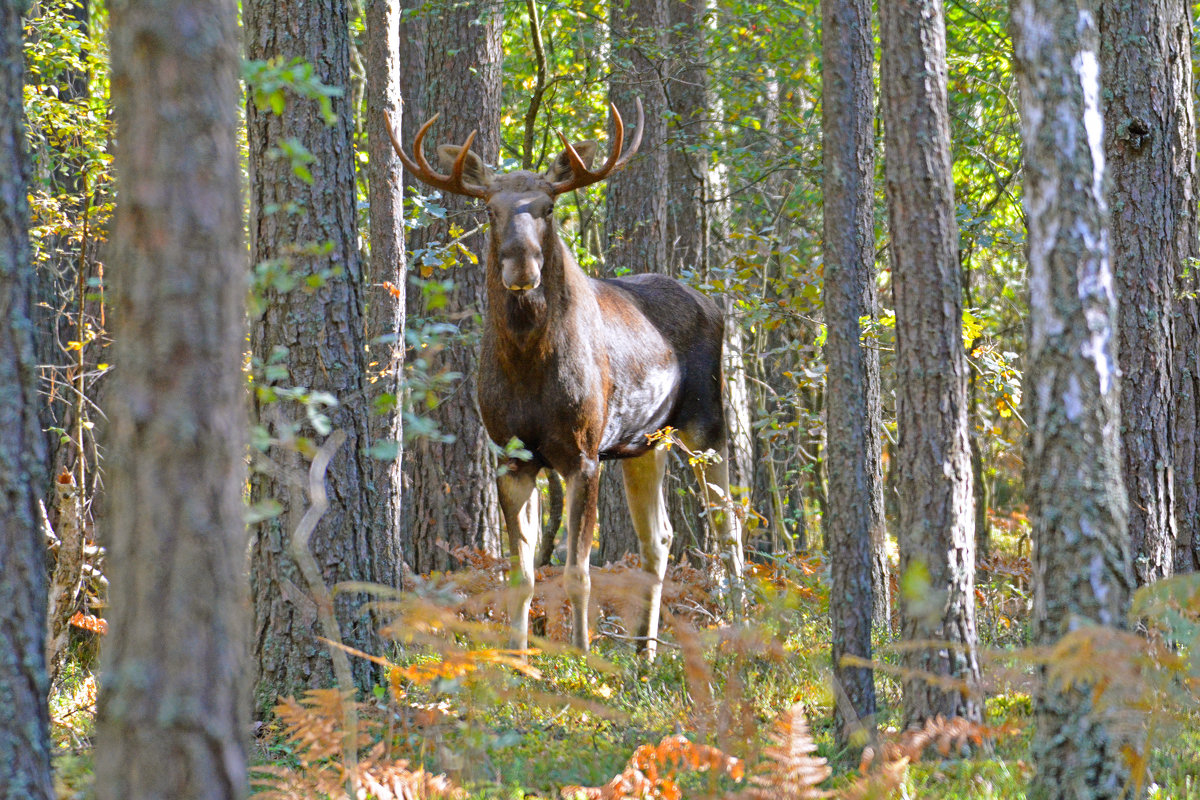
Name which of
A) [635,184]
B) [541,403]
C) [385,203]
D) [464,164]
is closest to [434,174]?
[464,164]

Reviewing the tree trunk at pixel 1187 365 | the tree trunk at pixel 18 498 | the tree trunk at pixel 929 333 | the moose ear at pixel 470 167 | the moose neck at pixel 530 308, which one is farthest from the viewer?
the moose ear at pixel 470 167

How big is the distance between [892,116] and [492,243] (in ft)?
10.9

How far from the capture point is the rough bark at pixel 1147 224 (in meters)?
6.11

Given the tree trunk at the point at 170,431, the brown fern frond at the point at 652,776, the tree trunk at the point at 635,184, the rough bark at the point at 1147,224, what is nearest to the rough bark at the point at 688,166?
the tree trunk at the point at 635,184

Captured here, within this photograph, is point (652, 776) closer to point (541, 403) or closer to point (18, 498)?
point (18, 498)

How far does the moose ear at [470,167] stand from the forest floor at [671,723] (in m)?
3.16

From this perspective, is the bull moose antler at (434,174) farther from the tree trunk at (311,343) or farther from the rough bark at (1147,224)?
the rough bark at (1147,224)

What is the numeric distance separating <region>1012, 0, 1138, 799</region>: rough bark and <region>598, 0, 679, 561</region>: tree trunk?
7.72 meters

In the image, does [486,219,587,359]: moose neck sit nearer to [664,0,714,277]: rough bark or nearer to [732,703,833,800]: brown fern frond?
[732,703,833,800]: brown fern frond

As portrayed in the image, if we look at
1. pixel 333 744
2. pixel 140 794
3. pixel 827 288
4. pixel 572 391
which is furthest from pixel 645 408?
pixel 140 794

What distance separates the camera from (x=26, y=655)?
10.1ft

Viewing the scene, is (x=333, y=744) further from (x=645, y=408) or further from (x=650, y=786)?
(x=645, y=408)

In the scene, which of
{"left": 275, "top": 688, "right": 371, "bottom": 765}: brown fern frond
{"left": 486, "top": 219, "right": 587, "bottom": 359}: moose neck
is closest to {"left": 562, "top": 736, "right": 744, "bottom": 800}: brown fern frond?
{"left": 275, "top": 688, "right": 371, "bottom": 765}: brown fern frond

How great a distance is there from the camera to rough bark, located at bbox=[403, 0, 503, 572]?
10.5 meters
